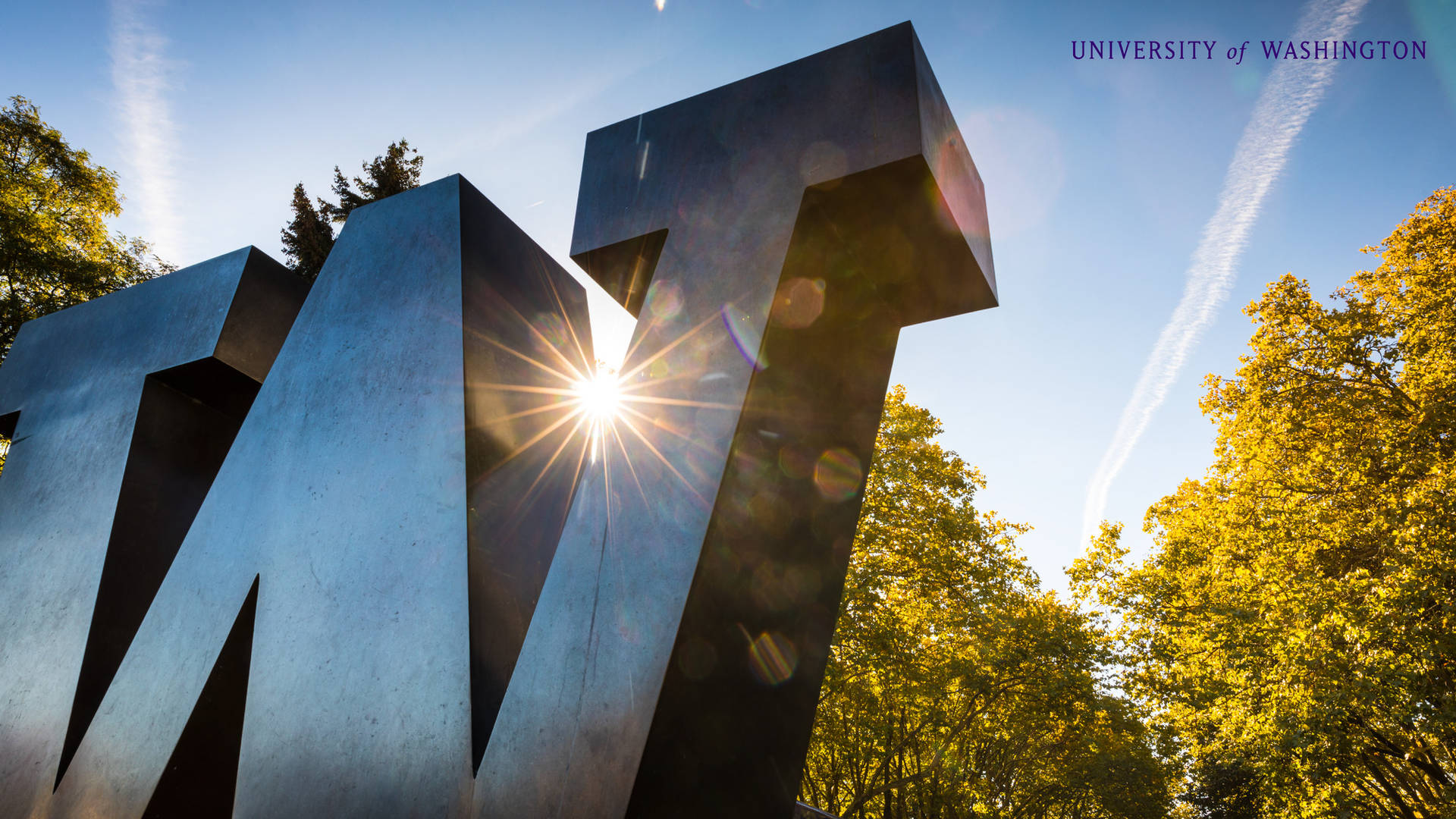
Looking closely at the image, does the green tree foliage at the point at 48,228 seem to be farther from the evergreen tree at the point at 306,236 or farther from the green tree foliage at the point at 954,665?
the green tree foliage at the point at 954,665

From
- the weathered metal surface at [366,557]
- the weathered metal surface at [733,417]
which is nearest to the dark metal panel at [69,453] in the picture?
the weathered metal surface at [366,557]

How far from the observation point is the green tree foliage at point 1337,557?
9.96 meters

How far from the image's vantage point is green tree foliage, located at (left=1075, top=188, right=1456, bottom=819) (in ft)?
32.7

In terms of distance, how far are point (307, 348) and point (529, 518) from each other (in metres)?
2.18

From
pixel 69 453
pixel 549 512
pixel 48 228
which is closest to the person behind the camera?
pixel 549 512

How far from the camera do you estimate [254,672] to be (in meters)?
3.76

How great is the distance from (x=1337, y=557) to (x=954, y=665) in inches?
270

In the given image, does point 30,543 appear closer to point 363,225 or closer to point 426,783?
point 363,225

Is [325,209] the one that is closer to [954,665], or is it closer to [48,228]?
[48,228]

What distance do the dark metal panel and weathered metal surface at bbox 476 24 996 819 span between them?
3753mm

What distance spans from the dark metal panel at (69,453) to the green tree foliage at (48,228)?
12.2 meters

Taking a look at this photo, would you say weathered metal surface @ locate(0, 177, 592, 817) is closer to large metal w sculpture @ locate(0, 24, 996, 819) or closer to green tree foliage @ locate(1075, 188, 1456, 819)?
large metal w sculpture @ locate(0, 24, 996, 819)

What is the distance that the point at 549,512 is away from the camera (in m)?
4.15

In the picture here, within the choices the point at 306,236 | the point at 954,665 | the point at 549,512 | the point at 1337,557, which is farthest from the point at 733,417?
the point at 306,236
